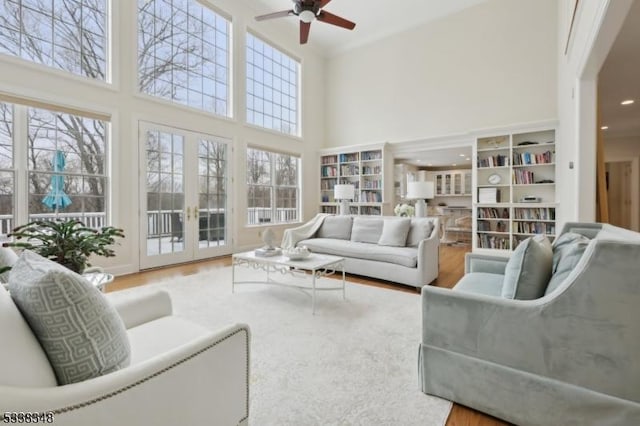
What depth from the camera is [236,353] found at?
1.09 meters

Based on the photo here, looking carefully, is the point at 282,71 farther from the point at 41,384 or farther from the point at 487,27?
the point at 41,384

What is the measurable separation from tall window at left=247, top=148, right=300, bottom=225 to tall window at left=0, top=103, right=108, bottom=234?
260 cm

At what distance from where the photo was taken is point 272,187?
6.71 metres

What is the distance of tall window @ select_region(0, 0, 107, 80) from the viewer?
136 inches

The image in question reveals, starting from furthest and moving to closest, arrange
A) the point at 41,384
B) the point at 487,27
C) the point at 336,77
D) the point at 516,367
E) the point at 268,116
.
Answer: the point at 336,77
the point at 268,116
the point at 487,27
the point at 516,367
the point at 41,384

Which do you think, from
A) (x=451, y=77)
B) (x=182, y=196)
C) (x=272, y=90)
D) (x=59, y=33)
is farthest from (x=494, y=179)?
(x=59, y=33)

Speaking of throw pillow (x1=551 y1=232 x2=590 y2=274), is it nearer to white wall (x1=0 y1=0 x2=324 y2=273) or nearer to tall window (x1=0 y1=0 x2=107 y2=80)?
white wall (x1=0 y1=0 x2=324 y2=273)

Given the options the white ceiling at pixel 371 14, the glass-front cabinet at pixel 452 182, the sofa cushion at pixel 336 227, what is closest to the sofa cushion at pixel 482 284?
the sofa cushion at pixel 336 227

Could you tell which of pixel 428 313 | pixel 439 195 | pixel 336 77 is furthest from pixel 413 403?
pixel 439 195

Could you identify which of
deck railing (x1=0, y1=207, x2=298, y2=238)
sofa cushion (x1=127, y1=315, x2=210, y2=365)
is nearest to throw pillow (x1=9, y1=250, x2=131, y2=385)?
sofa cushion (x1=127, y1=315, x2=210, y2=365)

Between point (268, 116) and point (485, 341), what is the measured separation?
6201mm

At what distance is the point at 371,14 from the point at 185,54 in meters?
3.84

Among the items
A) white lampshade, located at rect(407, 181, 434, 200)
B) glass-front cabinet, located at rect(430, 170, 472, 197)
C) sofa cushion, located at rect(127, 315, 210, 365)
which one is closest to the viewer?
Result: sofa cushion, located at rect(127, 315, 210, 365)

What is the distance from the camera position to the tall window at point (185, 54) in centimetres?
464
